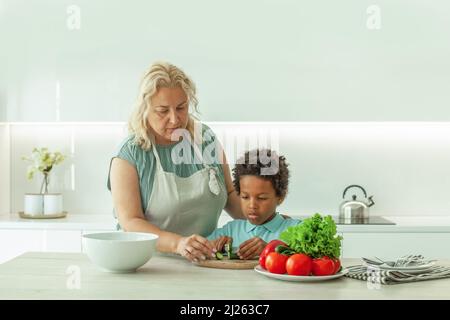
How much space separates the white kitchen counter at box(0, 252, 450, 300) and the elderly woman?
36cm

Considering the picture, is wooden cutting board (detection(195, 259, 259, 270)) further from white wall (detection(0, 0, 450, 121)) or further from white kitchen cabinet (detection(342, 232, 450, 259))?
white wall (detection(0, 0, 450, 121))

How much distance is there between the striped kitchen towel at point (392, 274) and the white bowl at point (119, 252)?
1.86 ft

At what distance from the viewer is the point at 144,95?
239cm

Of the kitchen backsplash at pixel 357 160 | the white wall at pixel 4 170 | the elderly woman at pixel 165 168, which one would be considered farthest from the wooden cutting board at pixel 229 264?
the white wall at pixel 4 170

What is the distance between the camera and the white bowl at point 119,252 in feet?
5.85

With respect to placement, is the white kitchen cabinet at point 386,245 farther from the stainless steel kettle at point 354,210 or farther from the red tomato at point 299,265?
the red tomato at point 299,265

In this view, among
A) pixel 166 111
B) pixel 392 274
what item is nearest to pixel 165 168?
pixel 166 111

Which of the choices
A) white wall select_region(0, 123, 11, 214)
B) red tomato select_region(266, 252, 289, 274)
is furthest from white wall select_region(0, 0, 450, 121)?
red tomato select_region(266, 252, 289, 274)

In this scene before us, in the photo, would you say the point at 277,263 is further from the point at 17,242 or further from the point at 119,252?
the point at 17,242

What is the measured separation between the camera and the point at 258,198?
7.82ft

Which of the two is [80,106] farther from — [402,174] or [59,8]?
[402,174]
